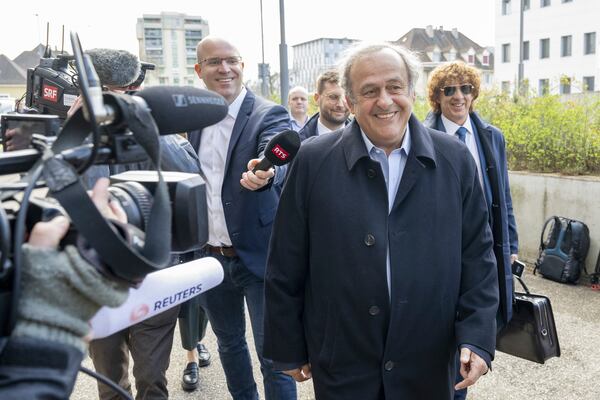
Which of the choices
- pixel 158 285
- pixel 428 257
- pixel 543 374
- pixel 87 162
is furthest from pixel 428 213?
pixel 543 374

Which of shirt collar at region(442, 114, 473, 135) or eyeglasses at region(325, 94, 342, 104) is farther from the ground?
eyeglasses at region(325, 94, 342, 104)

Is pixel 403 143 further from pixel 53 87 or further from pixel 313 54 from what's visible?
pixel 313 54

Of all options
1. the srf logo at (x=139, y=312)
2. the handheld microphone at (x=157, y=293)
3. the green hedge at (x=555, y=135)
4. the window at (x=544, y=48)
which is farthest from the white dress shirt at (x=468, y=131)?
the window at (x=544, y=48)

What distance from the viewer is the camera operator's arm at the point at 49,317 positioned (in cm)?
92

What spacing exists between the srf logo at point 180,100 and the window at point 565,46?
49374 millimetres

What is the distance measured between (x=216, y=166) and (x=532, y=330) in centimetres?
186

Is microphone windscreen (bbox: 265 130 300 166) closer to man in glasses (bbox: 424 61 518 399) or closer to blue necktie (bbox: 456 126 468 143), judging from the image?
man in glasses (bbox: 424 61 518 399)

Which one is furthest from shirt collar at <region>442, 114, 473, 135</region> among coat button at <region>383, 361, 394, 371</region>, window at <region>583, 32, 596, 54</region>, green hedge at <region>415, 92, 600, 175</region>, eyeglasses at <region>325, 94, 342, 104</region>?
window at <region>583, 32, 596, 54</region>

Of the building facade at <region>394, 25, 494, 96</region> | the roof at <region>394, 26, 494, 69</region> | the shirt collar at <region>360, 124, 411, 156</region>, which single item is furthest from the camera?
the roof at <region>394, 26, 494, 69</region>

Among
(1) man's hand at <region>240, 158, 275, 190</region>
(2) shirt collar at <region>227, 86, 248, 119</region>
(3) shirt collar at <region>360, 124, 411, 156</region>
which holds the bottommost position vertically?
(1) man's hand at <region>240, 158, 275, 190</region>

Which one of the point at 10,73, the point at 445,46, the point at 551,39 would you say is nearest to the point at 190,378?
the point at 551,39

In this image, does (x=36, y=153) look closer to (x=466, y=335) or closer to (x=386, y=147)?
(x=386, y=147)

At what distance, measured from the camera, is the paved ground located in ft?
11.3

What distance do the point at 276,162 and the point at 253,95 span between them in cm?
100
